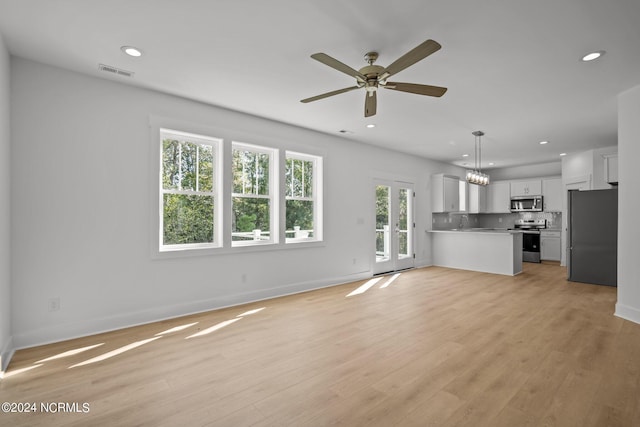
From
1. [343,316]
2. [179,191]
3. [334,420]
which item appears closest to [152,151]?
[179,191]

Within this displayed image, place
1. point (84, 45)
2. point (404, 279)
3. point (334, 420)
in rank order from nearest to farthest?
point (334, 420), point (84, 45), point (404, 279)

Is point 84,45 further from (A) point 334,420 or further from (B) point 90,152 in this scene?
(A) point 334,420

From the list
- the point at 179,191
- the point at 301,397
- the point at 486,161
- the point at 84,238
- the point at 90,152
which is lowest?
the point at 301,397

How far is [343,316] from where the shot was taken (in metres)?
3.97

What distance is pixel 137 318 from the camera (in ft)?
11.9

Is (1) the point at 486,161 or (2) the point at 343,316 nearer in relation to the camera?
(2) the point at 343,316

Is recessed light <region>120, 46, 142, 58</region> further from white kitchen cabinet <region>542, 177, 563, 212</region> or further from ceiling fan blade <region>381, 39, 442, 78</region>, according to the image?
white kitchen cabinet <region>542, 177, 563, 212</region>

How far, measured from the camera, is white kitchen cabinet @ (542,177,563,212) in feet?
27.1

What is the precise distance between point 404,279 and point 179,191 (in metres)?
4.45

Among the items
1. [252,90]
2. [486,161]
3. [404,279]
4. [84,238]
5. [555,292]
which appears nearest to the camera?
[84,238]

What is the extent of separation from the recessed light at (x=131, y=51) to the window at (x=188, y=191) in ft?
3.65

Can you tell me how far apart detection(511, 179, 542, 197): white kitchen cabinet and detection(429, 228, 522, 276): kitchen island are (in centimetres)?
228

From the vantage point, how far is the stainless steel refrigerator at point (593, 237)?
551cm

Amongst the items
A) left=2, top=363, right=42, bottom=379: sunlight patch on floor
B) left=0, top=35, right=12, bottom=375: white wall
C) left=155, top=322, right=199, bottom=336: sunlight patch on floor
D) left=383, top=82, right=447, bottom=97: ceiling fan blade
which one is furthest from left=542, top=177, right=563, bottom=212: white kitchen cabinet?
left=0, top=35, right=12, bottom=375: white wall
